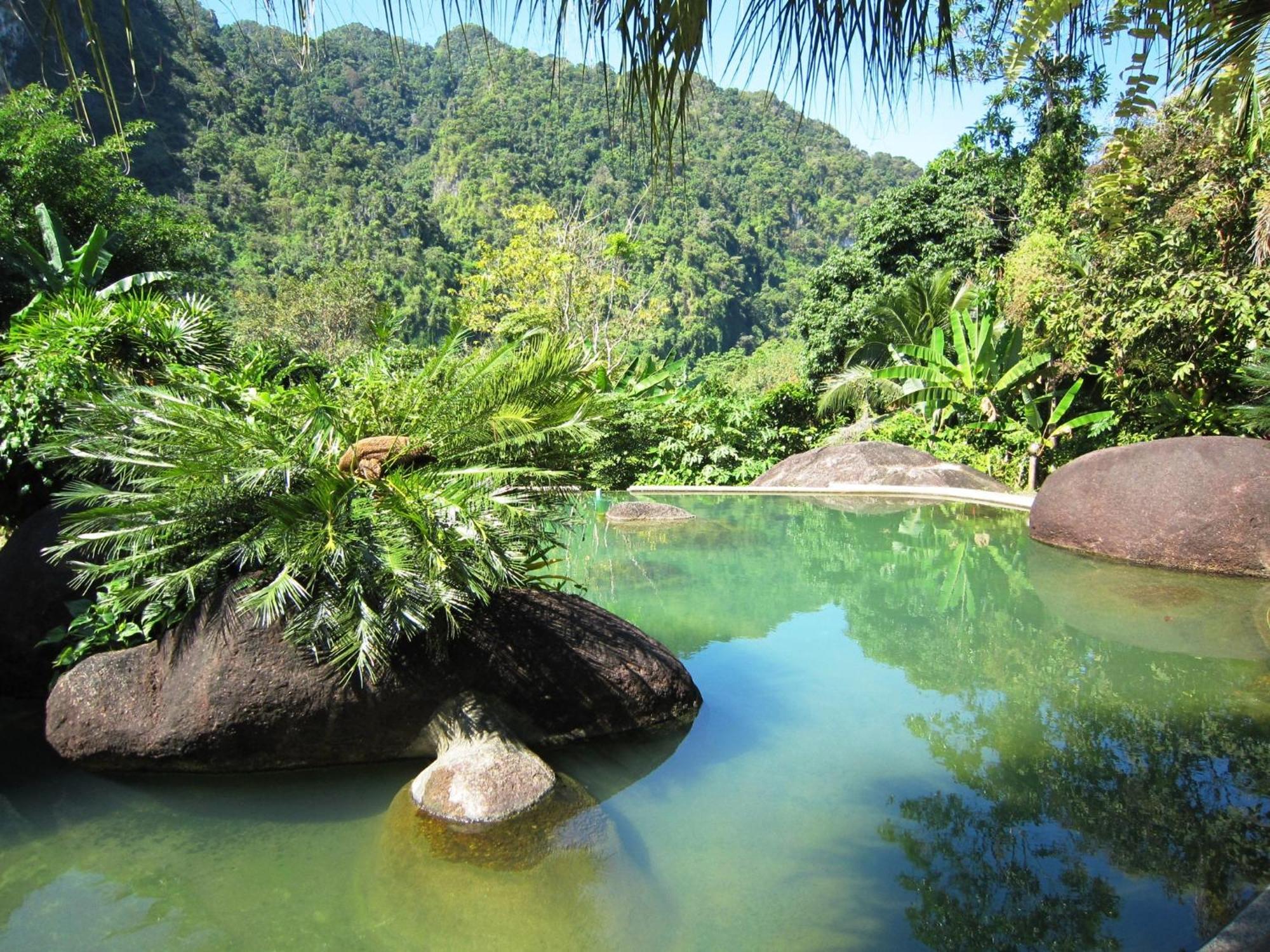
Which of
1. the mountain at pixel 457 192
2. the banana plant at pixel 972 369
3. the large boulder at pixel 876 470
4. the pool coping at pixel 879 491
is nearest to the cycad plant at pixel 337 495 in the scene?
the pool coping at pixel 879 491

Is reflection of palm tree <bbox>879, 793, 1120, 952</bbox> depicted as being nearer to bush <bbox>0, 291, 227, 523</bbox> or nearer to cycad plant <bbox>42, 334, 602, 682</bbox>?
cycad plant <bbox>42, 334, 602, 682</bbox>

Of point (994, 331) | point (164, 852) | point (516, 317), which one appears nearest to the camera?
point (164, 852)

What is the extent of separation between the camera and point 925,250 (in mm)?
21125

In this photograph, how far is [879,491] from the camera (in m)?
13.5

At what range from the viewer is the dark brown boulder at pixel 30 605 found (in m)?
5.11

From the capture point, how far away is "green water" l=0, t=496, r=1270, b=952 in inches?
128

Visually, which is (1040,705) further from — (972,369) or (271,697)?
(972,369)

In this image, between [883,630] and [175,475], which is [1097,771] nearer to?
[883,630]

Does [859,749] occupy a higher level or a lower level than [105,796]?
lower

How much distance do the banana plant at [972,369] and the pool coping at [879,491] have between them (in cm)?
226

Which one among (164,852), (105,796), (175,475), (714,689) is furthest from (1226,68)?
(105,796)

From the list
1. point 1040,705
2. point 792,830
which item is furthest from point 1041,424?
point 792,830

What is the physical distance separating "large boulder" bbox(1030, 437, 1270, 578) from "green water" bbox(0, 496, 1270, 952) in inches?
68.8

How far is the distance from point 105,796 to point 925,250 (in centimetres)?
2022
